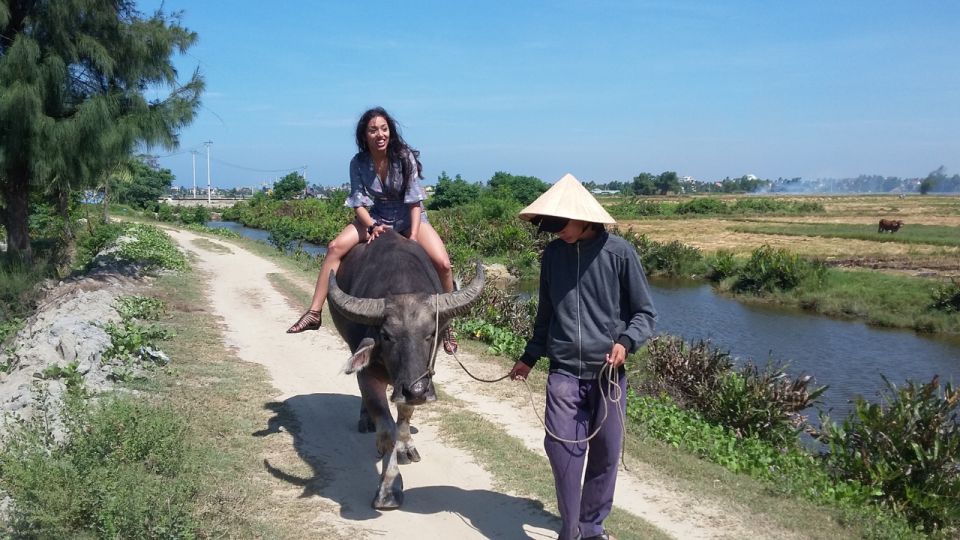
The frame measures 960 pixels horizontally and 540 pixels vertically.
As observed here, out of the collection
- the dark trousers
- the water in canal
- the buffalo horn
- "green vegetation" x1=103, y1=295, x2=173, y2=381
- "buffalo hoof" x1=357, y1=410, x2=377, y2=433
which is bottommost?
the water in canal

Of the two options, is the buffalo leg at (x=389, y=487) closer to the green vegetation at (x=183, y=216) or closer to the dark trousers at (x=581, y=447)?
the dark trousers at (x=581, y=447)

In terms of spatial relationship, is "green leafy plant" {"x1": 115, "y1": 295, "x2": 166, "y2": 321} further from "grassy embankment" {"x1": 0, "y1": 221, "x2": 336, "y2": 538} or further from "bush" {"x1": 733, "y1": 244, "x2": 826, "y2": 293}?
"bush" {"x1": 733, "y1": 244, "x2": 826, "y2": 293}

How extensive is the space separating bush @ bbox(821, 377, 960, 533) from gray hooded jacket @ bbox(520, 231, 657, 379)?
392 cm

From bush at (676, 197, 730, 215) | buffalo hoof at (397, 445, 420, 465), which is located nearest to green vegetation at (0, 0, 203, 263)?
buffalo hoof at (397, 445, 420, 465)

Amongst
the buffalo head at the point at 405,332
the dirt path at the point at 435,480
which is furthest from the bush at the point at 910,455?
the buffalo head at the point at 405,332

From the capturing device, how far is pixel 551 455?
408 cm

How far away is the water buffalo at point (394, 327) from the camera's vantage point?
4473 mm

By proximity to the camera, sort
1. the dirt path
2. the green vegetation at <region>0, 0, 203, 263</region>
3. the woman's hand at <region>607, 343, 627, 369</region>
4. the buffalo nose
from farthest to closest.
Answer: the green vegetation at <region>0, 0, 203, 263</region> → the dirt path → the buffalo nose → the woman's hand at <region>607, 343, 627, 369</region>

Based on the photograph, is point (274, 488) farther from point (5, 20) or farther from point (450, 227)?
point (450, 227)

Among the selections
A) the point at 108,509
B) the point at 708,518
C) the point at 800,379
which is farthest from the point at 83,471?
the point at 800,379

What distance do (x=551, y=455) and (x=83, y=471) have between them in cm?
292

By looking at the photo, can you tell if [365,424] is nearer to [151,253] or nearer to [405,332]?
[405,332]

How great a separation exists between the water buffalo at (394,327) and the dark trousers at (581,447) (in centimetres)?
84

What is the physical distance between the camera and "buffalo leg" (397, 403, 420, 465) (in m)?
5.40
